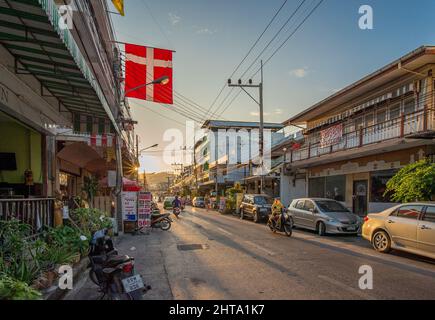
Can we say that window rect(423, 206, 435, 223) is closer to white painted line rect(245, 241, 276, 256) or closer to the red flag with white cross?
white painted line rect(245, 241, 276, 256)

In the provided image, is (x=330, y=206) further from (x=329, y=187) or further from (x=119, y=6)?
(x=119, y=6)

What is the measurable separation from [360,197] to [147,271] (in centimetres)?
1597

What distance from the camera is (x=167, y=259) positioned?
8406mm

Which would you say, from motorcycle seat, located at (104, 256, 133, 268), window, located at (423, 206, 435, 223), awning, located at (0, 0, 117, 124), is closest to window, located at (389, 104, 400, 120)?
window, located at (423, 206, 435, 223)

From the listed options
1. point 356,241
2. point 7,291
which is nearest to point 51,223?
point 7,291

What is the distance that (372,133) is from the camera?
55.3 ft

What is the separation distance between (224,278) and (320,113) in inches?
787

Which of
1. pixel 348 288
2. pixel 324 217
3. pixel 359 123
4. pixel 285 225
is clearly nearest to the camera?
pixel 348 288

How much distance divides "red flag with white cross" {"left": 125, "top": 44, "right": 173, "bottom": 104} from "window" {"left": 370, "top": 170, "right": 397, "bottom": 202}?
12104mm

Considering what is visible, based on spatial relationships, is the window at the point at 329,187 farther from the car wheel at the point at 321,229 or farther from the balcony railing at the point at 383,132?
the car wheel at the point at 321,229

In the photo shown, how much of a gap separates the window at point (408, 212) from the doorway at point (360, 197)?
33.9 feet

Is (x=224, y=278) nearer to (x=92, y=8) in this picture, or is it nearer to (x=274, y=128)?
(x=92, y=8)

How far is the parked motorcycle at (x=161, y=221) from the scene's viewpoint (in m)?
15.3

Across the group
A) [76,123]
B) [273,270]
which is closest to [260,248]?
[273,270]
